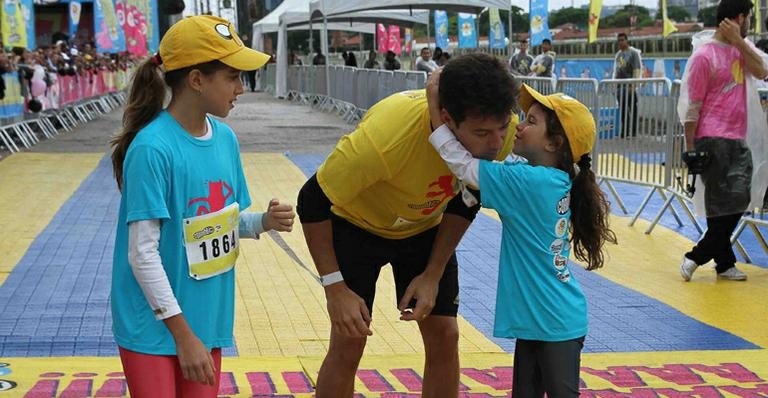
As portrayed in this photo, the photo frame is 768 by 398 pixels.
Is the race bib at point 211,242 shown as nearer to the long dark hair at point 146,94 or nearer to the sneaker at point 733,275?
the long dark hair at point 146,94

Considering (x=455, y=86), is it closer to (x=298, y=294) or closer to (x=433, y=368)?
(x=433, y=368)

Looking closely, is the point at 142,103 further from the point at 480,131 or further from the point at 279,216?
the point at 480,131

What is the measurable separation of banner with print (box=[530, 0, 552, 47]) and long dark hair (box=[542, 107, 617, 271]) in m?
27.5

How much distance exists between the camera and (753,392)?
5398mm

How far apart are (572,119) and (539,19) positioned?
28.0m

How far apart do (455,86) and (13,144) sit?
1588cm

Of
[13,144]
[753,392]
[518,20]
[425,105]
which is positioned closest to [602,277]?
[753,392]

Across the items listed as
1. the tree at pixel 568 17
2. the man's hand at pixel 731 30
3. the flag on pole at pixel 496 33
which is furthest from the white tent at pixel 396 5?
the tree at pixel 568 17

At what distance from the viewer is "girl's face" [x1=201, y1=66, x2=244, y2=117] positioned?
3400mm

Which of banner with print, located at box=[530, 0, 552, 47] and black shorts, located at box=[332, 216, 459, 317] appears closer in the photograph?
black shorts, located at box=[332, 216, 459, 317]

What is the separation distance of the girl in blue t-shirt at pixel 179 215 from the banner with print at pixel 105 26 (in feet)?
82.9

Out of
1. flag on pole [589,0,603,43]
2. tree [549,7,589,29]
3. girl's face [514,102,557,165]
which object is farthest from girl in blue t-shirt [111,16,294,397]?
tree [549,7,589,29]

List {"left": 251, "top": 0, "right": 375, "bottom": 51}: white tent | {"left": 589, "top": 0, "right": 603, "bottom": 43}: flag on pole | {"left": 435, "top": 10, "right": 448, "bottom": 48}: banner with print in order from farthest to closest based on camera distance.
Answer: {"left": 435, "top": 10, "right": 448, "bottom": 48}: banner with print, {"left": 251, "top": 0, "right": 375, "bottom": 51}: white tent, {"left": 589, "top": 0, "right": 603, "bottom": 43}: flag on pole

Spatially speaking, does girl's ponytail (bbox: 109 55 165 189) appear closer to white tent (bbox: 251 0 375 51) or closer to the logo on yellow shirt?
the logo on yellow shirt
